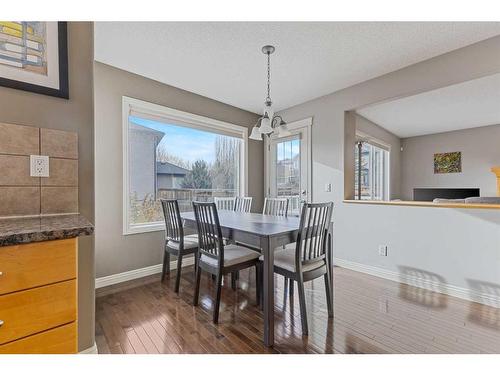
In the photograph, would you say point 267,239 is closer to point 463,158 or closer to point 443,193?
point 443,193

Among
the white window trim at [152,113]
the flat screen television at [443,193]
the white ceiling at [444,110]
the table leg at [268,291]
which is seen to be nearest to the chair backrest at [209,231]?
the table leg at [268,291]

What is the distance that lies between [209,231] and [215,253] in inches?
7.6

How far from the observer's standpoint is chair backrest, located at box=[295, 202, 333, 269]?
1.84 metres

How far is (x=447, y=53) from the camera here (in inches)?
95.6

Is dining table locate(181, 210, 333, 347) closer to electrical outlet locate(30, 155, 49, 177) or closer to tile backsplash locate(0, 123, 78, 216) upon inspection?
tile backsplash locate(0, 123, 78, 216)

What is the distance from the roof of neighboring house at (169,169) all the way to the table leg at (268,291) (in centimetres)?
204

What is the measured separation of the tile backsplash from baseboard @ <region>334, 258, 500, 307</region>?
3111 mm

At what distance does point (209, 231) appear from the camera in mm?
2119

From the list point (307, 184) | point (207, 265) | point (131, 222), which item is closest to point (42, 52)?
point (207, 265)

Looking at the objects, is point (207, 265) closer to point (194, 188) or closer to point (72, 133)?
point (72, 133)

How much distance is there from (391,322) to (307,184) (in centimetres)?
221

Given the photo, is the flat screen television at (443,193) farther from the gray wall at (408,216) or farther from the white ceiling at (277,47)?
the white ceiling at (277,47)

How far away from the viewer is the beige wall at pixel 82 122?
1424 mm

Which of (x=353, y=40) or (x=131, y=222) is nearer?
(x=353, y=40)
